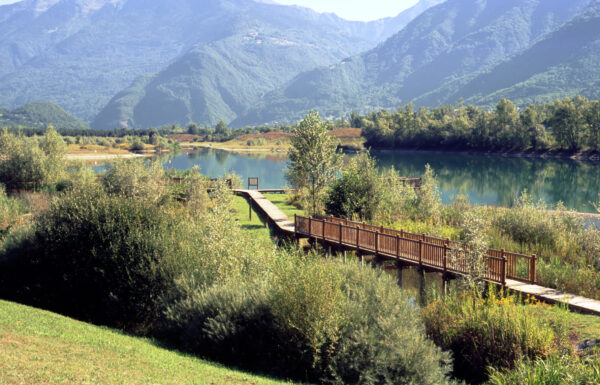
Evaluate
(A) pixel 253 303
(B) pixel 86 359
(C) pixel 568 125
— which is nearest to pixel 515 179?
(C) pixel 568 125

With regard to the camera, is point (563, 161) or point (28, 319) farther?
point (563, 161)

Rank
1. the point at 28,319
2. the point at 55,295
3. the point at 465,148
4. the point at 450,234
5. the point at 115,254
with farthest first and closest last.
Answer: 1. the point at 465,148
2. the point at 450,234
3. the point at 55,295
4. the point at 115,254
5. the point at 28,319

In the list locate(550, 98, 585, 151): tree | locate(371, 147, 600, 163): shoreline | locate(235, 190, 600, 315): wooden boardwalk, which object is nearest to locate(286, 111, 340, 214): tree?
locate(235, 190, 600, 315): wooden boardwalk

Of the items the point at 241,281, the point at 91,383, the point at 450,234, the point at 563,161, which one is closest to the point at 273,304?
the point at 241,281

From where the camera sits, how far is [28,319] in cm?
1253

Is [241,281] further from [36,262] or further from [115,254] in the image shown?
[36,262]

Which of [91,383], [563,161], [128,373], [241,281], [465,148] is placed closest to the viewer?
[91,383]

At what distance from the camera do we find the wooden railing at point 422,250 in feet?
49.1

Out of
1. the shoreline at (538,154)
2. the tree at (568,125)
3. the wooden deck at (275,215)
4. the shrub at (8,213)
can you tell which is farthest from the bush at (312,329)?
the tree at (568,125)

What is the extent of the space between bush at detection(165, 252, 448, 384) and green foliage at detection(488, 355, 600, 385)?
155 centimetres

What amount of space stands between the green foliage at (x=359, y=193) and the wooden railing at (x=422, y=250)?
2.41 metres

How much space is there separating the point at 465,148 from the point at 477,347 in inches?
3785

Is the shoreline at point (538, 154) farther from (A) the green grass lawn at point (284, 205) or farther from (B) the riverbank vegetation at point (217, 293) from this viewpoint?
(B) the riverbank vegetation at point (217, 293)

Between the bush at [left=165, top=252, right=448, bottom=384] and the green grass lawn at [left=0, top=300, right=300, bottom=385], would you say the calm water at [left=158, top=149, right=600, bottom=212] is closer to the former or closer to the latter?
the bush at [left=165, top=252, right=448, bottom=384]
